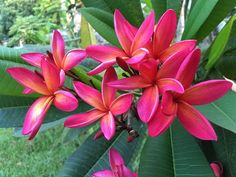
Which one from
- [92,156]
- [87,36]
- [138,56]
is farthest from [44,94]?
[87,36]

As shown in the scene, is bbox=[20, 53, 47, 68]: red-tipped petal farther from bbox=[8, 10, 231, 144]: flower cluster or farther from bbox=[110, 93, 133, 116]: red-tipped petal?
bbox=[110, 93, 133, 116]: red-tipped petal

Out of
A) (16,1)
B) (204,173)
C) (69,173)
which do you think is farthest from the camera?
(16,1)

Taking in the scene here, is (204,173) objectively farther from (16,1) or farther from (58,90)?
(16,1)

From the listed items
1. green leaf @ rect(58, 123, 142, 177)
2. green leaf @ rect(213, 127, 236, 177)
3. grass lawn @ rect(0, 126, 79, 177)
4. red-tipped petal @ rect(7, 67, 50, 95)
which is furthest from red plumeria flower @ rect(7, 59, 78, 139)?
grass lawn @ rect(0, 126, 79, 177)

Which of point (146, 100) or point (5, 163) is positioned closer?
point (146, 100)

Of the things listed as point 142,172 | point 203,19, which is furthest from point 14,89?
point 203,19

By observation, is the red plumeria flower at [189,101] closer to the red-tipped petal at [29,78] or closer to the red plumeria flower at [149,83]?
the red plumeria flower at [149,83]

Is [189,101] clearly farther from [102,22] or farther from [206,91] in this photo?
[102,22]
